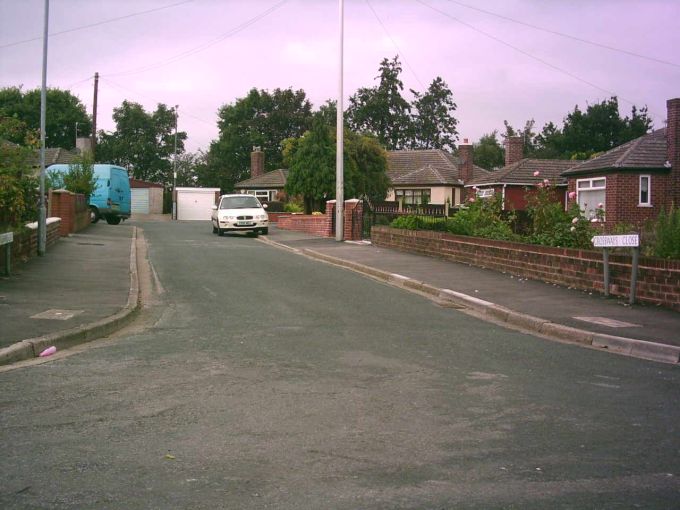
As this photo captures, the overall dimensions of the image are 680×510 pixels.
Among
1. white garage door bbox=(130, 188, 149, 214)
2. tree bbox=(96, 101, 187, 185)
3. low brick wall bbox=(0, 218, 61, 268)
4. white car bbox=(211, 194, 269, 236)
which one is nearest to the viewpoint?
low brick wall bbox=(0, 218, 61, 268)

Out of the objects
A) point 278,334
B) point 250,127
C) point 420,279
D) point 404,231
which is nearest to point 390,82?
point 250,127

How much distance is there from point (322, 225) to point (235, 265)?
13.4 metres

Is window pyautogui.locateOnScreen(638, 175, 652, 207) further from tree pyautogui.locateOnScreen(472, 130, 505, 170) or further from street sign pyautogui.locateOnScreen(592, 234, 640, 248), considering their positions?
tree pyautogui.locateOnScreen(472, 130, 505, 170)

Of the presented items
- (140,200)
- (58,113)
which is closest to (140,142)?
(58,113)

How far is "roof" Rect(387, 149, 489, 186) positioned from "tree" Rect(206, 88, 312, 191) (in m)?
24.5

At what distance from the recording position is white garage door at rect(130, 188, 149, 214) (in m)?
72.7

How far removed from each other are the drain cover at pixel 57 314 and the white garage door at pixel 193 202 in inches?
2293

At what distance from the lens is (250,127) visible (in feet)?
271

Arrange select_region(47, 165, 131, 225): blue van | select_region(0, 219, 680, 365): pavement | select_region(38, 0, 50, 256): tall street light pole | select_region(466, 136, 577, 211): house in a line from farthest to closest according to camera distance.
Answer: select_region(466, 136, 577, 211): house → select_region(47, 165, 131, 225): blue van → select_region(38, 0, 50, 256): tall street light pole → select_region(0, 219, 680, 365): pavement

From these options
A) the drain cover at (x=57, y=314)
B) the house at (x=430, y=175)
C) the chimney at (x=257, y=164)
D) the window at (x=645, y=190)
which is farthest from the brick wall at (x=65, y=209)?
the chimney at (x=257, y=164)

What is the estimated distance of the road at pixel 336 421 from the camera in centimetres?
436

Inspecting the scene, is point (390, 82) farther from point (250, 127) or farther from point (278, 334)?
point (278, 334)

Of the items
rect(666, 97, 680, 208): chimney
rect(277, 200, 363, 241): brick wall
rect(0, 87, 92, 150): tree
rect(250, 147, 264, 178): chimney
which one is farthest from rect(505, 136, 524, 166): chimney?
rect(0, 87, 92, 150): tree

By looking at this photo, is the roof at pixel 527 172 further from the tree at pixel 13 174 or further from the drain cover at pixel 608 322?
the drain cover at pixel 608 322
